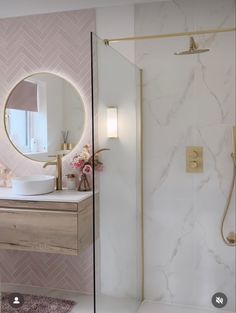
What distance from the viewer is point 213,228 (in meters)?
2.64

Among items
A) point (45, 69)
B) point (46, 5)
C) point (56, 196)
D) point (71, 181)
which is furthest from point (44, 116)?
point (46, 5)

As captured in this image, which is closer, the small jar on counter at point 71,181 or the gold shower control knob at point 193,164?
the gold shower control knob at point 193,164

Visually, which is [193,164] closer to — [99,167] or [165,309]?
[99,167]

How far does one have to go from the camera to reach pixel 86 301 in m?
2.98

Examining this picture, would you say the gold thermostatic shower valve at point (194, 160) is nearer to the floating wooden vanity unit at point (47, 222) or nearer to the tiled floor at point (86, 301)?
the floating wooden vanity unit at point (47, 222)

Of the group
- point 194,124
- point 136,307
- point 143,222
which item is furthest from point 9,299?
point 194,124

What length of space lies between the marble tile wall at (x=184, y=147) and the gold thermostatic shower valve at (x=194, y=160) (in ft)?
0.13

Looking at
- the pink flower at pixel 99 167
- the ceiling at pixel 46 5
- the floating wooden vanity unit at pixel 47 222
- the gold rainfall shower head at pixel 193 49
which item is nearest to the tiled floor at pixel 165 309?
the floating wooden vanity unit at pixel 47 222

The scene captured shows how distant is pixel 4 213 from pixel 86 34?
163 centimetres

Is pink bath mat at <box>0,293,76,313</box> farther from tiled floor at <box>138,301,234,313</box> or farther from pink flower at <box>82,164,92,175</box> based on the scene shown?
pink flower at <box>82,164,92,175</box>

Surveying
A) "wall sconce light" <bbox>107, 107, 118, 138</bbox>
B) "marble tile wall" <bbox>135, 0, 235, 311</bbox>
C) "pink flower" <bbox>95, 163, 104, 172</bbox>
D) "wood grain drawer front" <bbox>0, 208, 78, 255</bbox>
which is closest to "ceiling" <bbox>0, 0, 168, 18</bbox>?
"marble tile wall" <bbox>135, 0, 235, 311</bbox>

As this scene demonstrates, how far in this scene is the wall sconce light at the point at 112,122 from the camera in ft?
7.65

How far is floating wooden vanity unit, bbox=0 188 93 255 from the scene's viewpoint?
103 inches

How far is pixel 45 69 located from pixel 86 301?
2.05m
